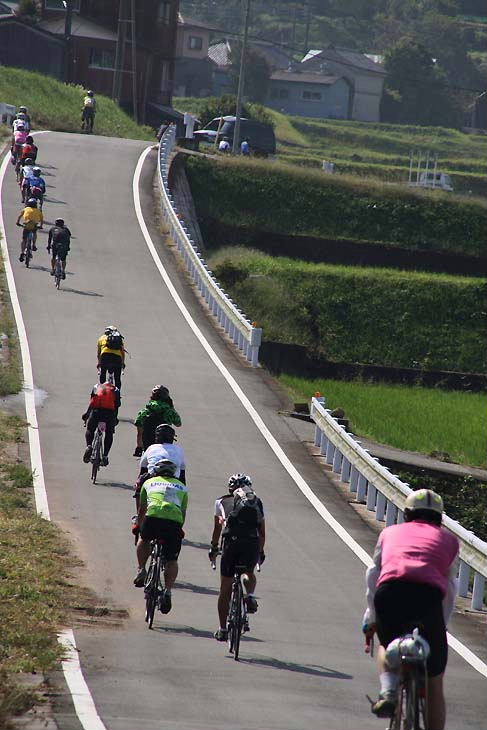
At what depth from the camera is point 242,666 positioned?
11.0 metres

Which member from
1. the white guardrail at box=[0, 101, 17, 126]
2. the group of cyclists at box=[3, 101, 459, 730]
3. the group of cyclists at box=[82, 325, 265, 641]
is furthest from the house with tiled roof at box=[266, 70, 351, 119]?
the group of cyclists at box=[82, 325, 265, 641]

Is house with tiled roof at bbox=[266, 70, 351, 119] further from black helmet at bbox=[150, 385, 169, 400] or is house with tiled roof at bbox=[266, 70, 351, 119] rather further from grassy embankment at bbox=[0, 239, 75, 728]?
black helmet at bbox=[150, 385, 169, 400]

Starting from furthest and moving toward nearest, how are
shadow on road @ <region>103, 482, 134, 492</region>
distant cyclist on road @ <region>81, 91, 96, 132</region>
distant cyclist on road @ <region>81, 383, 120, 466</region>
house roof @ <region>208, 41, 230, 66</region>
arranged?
house roof @ <region>208, 41, 230, 66</region>, distant cyclist on road @ <region>81, 91, 96, 132</region>, shadow on road @ <region>103, 482, 134, 492</region>, distant cyclist on road @ <region>81, 383, 120, 466</region>

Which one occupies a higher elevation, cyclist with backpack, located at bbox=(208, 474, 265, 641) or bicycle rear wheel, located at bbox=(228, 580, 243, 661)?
cyclist with backpack, located at bbox=(208, 474, 265, 641)

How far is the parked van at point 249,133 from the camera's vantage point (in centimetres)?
6881

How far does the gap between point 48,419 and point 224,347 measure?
29.7ft

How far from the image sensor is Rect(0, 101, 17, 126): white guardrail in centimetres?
5700

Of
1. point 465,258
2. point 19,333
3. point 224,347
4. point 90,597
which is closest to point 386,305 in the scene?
point 465,258

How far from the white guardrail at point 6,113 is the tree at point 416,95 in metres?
77.8

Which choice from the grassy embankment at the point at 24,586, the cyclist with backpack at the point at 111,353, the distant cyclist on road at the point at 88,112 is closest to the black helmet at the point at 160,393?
the grassy embankment at the point at 24,586

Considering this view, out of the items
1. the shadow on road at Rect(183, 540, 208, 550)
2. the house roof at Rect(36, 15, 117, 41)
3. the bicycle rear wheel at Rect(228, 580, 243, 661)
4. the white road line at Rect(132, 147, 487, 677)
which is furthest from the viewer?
the house roof at Rect(36, 15, 117, 41)

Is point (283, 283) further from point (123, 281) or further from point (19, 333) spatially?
point (19, 333)

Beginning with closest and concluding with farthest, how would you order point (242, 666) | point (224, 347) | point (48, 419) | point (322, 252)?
point (242, 666) < point (48, 419) < point (224, 347) < point (322, 252)

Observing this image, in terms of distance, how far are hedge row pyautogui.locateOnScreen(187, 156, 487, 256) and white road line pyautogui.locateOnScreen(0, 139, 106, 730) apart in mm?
14056
